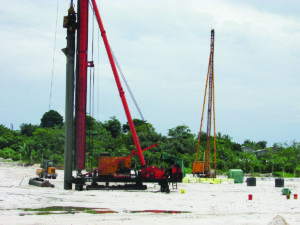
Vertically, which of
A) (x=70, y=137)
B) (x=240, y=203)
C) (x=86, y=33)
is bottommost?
(x=240, y=203)

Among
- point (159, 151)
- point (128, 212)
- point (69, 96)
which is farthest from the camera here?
point (159, 151)

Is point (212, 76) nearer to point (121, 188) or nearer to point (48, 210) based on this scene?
point (121, 188)

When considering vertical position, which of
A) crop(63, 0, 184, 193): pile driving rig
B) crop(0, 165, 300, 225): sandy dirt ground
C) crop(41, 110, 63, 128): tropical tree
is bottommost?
crop(0, 165, 300, 225): sandy dirt ground

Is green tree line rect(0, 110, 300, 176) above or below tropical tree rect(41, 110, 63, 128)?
below

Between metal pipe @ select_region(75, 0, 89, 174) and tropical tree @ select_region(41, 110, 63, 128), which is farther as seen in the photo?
tropical tree @ select_region(41, 110, 63, 128)

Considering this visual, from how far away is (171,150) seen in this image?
7969 centimetres

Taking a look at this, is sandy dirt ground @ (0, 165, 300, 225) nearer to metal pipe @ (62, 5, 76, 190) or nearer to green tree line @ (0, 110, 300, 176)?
metal pipe @ (62, 5, 76, 190)

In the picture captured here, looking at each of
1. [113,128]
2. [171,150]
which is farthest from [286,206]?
[113,128]

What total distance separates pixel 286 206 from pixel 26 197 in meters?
13.4

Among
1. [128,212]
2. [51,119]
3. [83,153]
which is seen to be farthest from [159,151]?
[51,119]

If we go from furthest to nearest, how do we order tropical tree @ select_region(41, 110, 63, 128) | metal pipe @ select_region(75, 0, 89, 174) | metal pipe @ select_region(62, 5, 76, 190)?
tropical tree @ select_region(41, 110, 63, 128) < metal pipe @ select_region(75, 0, 89, 174) < metal pipe @ select_region(62, 5, 76, 190)

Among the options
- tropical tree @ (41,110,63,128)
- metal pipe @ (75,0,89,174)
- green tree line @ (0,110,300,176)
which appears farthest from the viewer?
tropical tree @ (41,110,63,128)

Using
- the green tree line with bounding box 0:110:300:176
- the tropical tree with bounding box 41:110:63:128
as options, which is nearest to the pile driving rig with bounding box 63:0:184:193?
the green tree line with bounding box 0:110:300:176

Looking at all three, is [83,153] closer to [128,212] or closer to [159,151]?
[128,212]
